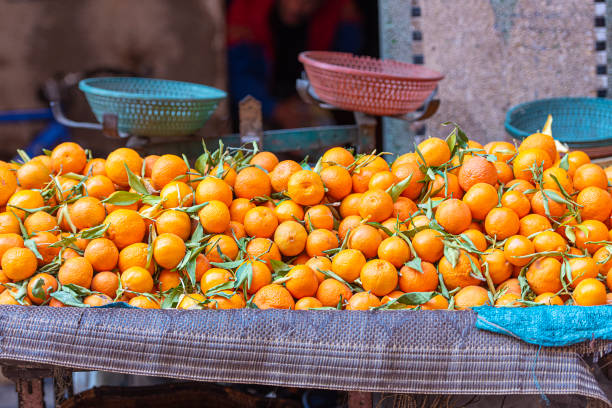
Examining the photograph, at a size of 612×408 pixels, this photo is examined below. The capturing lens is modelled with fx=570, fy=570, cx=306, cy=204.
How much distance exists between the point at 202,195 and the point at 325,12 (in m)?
3.45

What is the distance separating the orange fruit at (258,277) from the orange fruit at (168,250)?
212 mm

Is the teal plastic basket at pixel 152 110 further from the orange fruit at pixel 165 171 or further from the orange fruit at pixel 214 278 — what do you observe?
the orange fruit at pixel 214 278

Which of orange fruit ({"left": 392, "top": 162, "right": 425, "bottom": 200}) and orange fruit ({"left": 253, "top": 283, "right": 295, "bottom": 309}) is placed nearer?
orange fruit ({"left": 253, "top": 283, "right": 295, "bottom": 309})

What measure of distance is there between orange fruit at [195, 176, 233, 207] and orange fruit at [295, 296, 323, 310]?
42 cm

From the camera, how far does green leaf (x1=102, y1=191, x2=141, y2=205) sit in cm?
181

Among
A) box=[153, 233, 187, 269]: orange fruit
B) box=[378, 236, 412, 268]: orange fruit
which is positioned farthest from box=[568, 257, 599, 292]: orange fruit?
box=[153, 233, 187, 269]: orange fruit

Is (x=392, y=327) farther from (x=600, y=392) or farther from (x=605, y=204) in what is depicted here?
(x=605, y=204)

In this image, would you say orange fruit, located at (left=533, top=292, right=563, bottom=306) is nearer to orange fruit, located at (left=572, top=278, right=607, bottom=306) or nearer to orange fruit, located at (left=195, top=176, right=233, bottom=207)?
orange fruit, located at (left=572, top=278, right=607, bottom=306)

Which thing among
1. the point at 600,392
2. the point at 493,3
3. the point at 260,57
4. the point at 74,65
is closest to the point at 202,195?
the point at 600,392

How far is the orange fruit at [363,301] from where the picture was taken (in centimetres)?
159

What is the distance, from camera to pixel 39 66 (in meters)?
5.09

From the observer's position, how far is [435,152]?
1923mm

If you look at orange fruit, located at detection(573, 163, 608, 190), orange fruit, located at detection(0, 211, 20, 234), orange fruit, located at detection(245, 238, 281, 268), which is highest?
orange fruit, located at detection(573, 163, 608, 190)

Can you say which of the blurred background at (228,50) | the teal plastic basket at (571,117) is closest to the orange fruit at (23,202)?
the teal plastic basket at (571,117)
